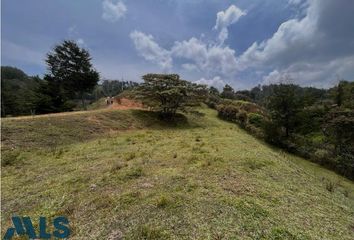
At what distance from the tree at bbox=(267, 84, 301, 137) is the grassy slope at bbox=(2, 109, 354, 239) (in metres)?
12.3

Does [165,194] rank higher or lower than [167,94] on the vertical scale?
lower

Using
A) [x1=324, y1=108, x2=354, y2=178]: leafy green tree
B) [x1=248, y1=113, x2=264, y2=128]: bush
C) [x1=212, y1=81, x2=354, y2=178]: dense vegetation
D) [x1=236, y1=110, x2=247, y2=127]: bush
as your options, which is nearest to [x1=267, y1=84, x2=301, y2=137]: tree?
[x1=212, y1=81, x2=354, y2=178]: dense vegetation

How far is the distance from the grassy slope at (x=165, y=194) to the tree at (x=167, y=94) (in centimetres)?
923

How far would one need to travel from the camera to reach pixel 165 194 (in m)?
6.27

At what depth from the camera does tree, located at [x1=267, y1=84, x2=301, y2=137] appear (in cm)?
2223

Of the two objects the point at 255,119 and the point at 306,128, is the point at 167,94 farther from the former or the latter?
the point at 306,128

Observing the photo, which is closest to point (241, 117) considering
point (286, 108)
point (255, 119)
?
point (255, 119)

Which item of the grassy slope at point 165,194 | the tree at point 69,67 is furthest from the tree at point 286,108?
the tree at point 69,67

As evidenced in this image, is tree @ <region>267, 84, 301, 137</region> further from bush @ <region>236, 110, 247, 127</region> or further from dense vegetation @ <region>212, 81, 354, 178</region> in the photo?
bush @ <region>236, 110, 247, 127</region>

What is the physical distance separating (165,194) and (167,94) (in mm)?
14353

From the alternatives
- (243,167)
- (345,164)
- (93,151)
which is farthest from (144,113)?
(345,164)

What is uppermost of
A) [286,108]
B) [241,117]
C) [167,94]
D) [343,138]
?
[167,94]

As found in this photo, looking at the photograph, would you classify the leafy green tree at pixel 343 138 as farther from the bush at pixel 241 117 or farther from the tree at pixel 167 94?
the tree at pixel 167 94

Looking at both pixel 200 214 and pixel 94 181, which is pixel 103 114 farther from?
pixel 200 214
